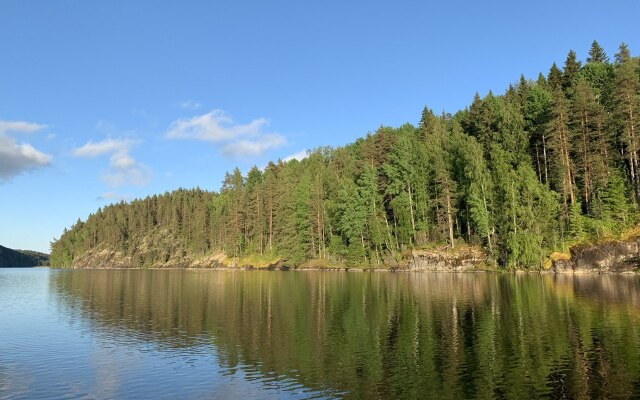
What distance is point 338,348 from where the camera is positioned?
27.7 metres

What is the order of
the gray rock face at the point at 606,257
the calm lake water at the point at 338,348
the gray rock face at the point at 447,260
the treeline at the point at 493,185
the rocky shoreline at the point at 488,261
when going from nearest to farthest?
the calm lake water at the point at 338,348 → the gray rock face at the point at 606,257 → the rocky shoreline at the point at 488,261 → the treeline at the point at 493,185 → the gray rock face at the point at 447,260

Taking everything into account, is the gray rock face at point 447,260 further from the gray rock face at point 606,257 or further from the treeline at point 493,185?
the gray rock face at point 606,257

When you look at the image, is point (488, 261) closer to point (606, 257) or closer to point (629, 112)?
point (606, 257)

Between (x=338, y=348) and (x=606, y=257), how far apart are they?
65070mm

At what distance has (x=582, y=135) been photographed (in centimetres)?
8669

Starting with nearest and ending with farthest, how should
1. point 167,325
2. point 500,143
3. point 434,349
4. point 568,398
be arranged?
point 568,398
point 434,349
point 167,325
point 500,143

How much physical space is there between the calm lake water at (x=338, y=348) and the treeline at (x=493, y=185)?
35605mm

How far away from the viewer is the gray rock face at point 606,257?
2758 inches

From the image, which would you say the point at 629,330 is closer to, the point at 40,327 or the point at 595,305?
the point at 595,305

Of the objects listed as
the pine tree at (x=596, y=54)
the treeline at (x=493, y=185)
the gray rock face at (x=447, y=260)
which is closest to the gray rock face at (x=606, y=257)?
the treeline at (x=493, y=185)

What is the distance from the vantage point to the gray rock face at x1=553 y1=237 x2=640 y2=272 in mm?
70062

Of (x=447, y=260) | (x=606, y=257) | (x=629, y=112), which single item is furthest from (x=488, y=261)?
(x=629, y=112)

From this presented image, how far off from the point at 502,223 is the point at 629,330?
2321 inches

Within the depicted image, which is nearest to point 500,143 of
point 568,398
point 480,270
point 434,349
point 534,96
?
point 534,96
